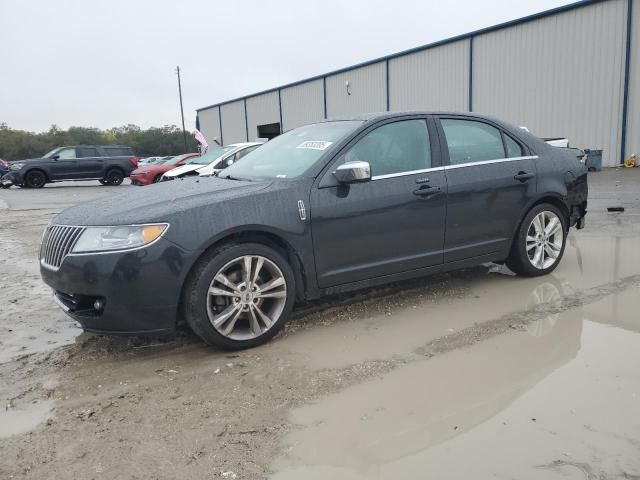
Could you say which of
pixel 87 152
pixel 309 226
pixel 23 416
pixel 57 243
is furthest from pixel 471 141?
pixel 87 152

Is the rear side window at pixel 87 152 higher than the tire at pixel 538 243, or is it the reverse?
the rear side window at pixel 87 152

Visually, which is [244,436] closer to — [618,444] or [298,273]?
[298,273]

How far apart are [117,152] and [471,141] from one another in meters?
22.0

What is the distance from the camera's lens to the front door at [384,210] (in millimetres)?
3803

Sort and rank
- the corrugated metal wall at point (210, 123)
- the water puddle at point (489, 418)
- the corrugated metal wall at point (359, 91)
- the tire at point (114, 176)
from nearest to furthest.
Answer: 1. the water puddle at point (489, 418)
2. the tire at point (114, 176)
3. the corrugated metal wall at point (359, 91)
4. the corrugated metal wall at point (210, 123)

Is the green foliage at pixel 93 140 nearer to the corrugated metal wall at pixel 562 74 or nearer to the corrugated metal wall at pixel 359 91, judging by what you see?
the corrugated metal wall at pixel 359 91

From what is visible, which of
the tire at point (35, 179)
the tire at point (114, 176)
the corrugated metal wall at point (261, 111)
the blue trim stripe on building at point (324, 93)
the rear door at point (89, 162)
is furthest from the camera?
the corrugated metal wall at point (261, 111)

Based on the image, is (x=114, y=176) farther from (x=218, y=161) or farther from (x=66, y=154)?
(x=218, y=161)

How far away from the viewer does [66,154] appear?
74.4 feet

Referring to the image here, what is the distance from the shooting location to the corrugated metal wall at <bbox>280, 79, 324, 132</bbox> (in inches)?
1222

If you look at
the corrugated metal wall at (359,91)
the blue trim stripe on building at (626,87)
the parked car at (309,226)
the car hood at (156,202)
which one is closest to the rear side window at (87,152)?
the corrugated metal wall at (359,91)

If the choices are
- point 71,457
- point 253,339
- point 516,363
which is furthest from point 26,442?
point 516,363

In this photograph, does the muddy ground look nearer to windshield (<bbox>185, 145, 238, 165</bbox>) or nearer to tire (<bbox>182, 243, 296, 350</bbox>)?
tire (<bbox>182, 243, 296, 350</bbox>)

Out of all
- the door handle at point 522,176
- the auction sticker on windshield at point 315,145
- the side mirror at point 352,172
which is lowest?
the door handle at point 522,176
